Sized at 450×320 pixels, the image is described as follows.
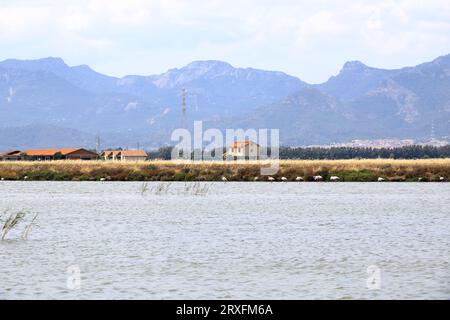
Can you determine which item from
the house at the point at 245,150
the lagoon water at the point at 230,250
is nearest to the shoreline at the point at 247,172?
the lagoon water at the point at 230,250

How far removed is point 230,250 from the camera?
30.2 metres

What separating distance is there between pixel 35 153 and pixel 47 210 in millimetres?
123869

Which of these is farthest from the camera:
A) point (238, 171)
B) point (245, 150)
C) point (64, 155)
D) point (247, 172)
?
point (245, 150)

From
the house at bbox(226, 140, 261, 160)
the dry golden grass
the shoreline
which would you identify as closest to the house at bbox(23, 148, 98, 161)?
the house at bbox(226, 140, 261, 160)

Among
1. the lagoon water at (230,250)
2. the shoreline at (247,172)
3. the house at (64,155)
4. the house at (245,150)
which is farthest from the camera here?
the house at (245,150)

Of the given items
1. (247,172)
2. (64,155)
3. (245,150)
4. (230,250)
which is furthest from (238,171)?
(245,150)

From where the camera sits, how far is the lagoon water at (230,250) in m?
22.7

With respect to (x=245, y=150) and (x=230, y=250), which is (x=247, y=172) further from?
(x=245, y=150)

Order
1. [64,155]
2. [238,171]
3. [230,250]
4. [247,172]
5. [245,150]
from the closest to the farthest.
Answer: [230,250], [247,172], [238,171], [64,155], [245,150]

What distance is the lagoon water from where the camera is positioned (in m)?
22.7

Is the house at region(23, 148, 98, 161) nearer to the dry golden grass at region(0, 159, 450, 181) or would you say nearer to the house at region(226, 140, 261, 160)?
the house at region(226, 140, 261, 160)

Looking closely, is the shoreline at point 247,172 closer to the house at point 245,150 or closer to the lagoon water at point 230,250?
the lagoon water at point 230,250

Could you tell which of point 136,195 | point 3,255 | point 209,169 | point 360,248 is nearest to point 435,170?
point 209,169
